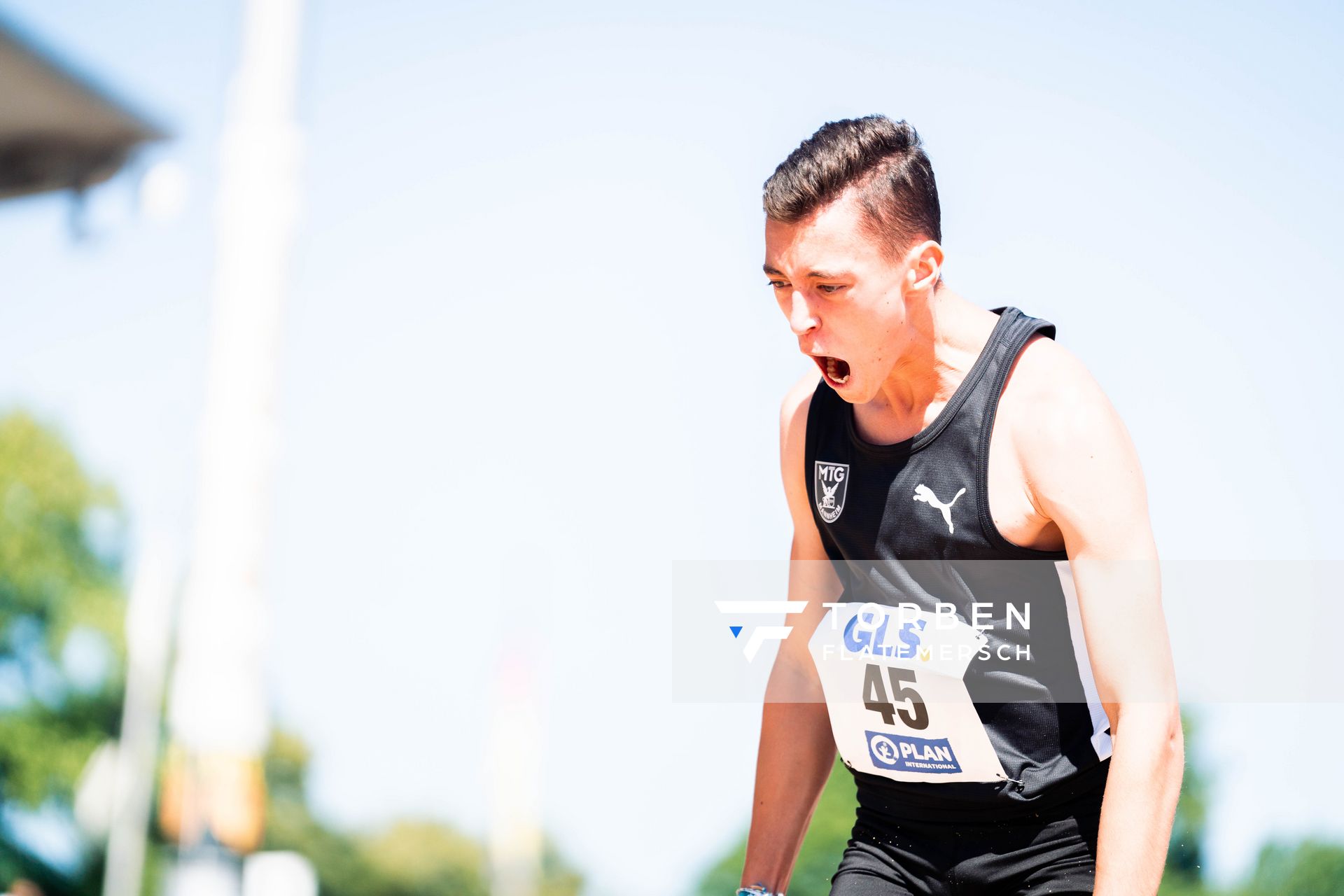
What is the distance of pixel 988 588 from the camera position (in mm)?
2887

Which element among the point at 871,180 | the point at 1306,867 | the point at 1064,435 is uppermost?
the point at 871,180

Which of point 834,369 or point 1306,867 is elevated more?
point 834,369

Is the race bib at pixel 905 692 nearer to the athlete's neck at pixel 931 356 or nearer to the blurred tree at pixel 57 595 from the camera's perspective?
the athlete's neck at pixel 931 356

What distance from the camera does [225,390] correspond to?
735 cm

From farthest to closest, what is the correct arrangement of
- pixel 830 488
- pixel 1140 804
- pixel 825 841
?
pixel 825 841 → pixel 830 488 → pixel 1140 804

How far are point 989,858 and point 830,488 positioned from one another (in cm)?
89

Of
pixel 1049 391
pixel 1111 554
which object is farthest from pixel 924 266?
pixel 1111 554

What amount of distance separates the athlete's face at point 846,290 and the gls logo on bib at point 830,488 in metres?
0.25

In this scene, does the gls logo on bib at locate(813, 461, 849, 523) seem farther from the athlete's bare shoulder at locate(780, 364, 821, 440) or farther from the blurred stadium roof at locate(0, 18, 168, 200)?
the blurred stadium roof at locate(0, 18, 168, 200)

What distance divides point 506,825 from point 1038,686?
59411 mm

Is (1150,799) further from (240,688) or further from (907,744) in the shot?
(240,688)

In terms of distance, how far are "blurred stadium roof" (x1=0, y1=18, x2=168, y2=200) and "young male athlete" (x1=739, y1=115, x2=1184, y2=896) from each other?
1521 millimetres

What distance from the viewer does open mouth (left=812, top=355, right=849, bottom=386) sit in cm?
293

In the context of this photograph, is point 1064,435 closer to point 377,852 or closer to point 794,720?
point 794,720
